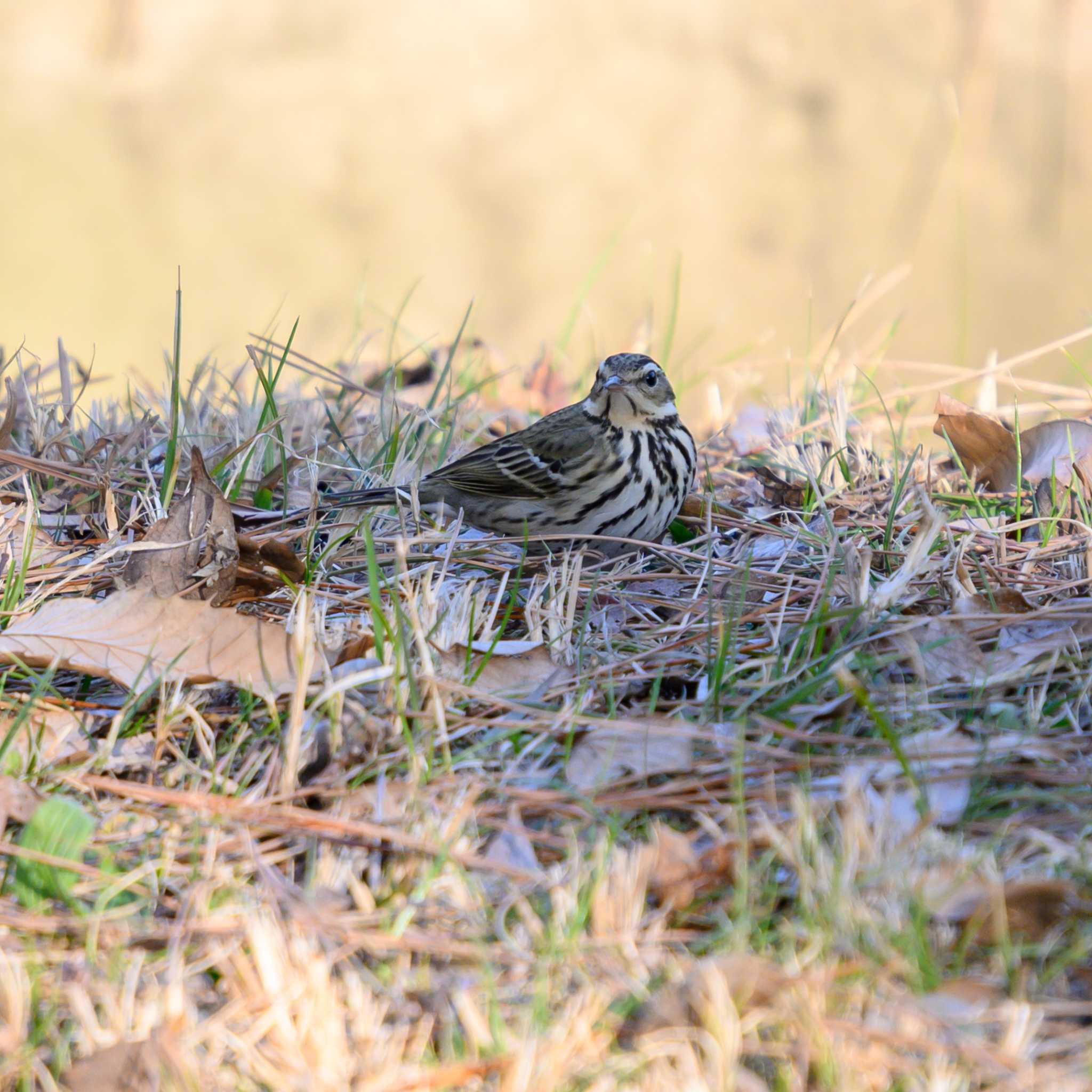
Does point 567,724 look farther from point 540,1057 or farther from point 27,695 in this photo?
point 27,695

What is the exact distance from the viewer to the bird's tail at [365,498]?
12.3ft

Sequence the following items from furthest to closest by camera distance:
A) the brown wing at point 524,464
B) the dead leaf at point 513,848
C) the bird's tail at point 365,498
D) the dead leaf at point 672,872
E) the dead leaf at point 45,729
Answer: the brown wing at point 524,464
the bird's tail at point 365,498
the dead leaf at point 45,729
the dead leaf at point 513,848
the dead leaf at point 672,872

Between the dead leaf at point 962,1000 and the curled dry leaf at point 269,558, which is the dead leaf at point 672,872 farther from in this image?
the curled dry leaf at point 269,558

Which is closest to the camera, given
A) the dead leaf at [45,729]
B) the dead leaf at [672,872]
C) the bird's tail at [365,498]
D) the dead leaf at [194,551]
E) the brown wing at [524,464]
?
the dead leaf at [672,872]

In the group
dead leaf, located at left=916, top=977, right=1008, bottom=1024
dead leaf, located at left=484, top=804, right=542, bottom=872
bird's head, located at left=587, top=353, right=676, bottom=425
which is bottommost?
dead leaf, located at left=916, top=977, right=1008, bottom=1024

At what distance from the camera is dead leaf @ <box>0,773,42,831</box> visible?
2160 millimetres

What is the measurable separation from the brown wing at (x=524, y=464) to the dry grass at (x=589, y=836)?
3.04ft

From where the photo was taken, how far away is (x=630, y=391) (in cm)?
453

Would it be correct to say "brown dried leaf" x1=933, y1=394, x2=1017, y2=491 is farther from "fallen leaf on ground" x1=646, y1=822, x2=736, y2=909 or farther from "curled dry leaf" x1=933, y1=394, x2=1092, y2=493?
"fallen leaf on ground" x1=646, y1=822, x2=736, y2=909

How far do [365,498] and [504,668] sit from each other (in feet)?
4.27

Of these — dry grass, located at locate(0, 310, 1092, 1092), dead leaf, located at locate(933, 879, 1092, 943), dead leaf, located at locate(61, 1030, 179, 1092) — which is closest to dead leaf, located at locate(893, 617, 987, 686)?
dry grass, located at locate(0, 310, 1092, 1092)

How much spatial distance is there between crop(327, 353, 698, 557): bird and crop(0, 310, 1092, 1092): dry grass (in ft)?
2.47

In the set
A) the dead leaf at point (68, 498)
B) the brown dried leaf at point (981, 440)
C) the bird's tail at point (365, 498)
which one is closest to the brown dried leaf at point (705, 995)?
the bird's tail at point (365, 498)

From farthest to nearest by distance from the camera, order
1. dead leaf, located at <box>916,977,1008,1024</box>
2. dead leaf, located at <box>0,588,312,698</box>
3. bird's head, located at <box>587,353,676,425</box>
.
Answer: bird's head, located at <box>587,353,676,425</box>
dead leaf, located at <box>0,588,312,698</box>
dead leaf, located at <box>916,977,1008,1024</box>
